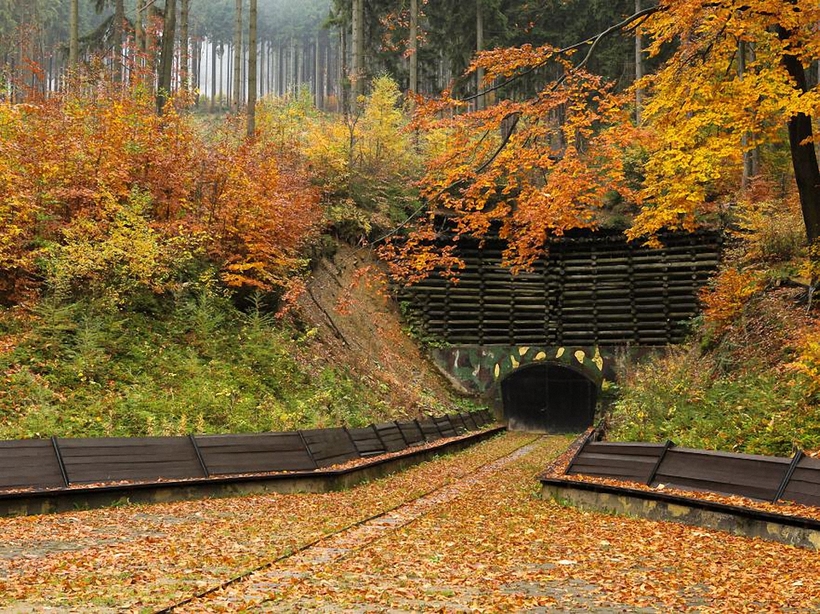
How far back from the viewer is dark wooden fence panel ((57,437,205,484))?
10961 millimetres

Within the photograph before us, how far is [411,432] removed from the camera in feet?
64.3

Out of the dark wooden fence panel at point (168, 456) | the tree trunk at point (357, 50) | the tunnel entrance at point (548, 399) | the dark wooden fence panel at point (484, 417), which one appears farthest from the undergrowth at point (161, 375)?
the tree trunk at point (357, 50)

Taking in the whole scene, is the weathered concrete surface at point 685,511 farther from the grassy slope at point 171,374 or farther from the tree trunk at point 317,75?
the tree trunk at point 317,75

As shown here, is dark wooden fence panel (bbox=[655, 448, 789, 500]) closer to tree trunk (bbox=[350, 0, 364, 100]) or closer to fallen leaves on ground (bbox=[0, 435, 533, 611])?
fallen leaves on ground (bbox=[0, 435, 533, 611])

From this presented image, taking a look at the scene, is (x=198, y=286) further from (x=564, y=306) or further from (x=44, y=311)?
(x=564, y=306)

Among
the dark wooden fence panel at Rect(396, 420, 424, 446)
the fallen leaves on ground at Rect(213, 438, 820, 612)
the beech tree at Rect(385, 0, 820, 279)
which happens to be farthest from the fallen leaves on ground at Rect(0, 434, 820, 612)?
the dark wooden fence panel at Rect(396, 420, 424, 446)

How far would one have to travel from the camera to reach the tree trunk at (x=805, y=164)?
585 inches

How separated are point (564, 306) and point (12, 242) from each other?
787 inches

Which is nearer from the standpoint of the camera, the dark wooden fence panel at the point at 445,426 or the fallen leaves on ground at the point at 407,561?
the fallen leaves on ground at the point at 407,561

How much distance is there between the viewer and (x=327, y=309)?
25.9 meters

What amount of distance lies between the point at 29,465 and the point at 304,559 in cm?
480

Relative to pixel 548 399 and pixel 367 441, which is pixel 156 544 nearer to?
pixel 367 441

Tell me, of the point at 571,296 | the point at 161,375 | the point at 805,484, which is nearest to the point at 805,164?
the point at 805,484

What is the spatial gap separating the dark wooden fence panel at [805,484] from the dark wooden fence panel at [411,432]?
34.5ft
